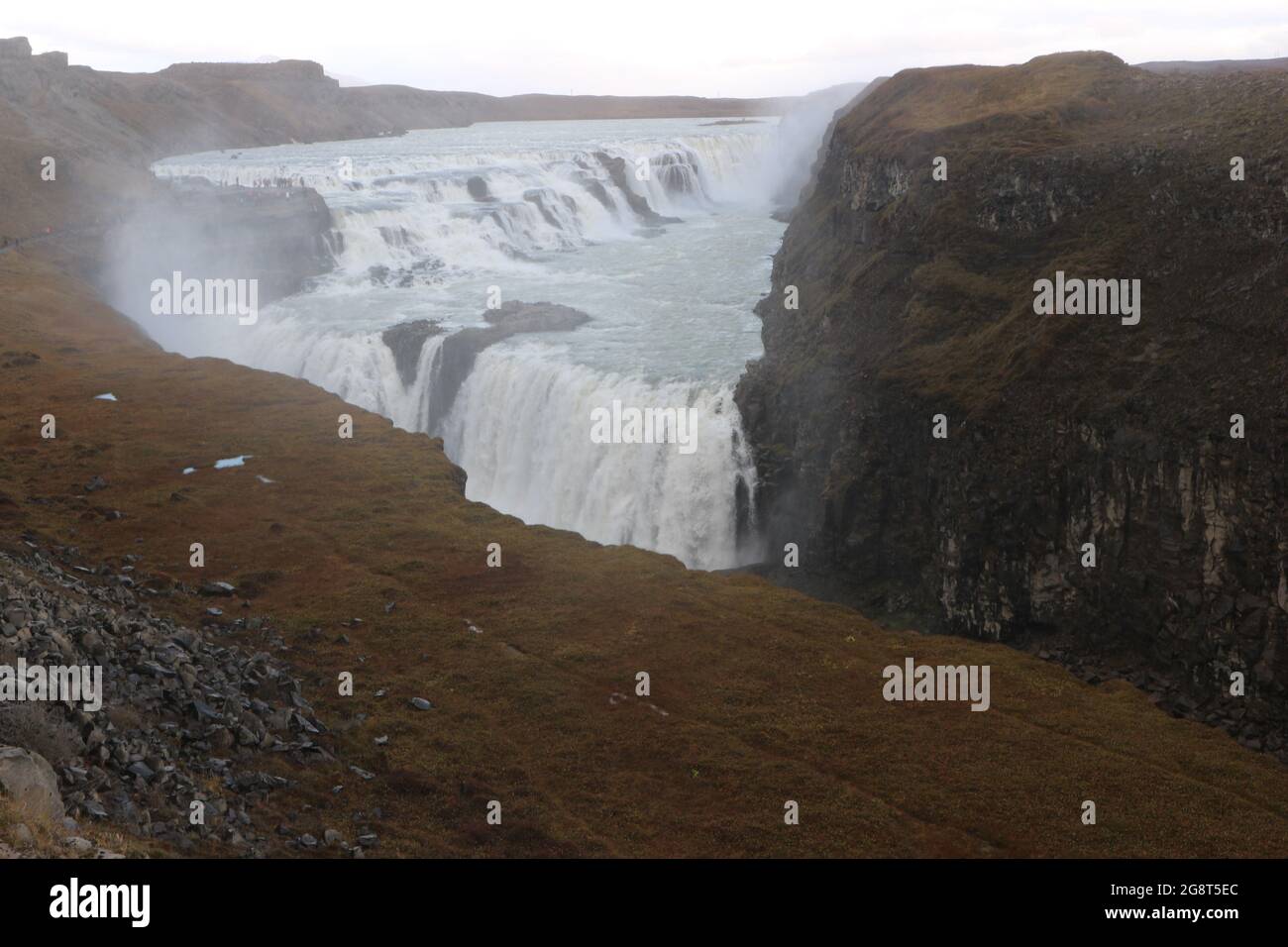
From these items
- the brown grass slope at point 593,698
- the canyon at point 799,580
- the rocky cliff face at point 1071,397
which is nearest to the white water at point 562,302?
the canyon at point 799,580

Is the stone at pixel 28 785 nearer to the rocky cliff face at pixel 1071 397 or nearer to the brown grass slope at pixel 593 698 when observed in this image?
the brown grass slope at pixel 593 698

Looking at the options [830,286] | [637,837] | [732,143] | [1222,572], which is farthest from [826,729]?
[732,143]

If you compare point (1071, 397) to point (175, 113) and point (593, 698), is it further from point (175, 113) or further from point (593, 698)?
point (175, 113)

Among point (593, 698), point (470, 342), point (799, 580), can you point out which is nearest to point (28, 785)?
point (593, 698)

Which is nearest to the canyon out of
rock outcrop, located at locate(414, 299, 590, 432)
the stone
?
the stone

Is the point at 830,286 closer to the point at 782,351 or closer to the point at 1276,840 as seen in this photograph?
the point at 782,351

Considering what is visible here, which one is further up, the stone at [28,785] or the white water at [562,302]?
the white water at [562,302]
